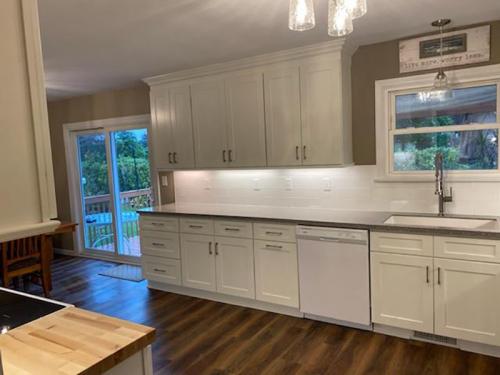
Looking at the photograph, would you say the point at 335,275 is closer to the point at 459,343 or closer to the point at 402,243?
the point at 402,243

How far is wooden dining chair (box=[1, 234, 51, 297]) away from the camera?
365 cm

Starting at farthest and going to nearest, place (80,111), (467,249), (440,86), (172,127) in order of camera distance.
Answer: (80,111)
(172,127)
(440,86)
(467,249)

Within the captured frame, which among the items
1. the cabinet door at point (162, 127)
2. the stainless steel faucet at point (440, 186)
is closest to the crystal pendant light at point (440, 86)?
the stainless steel faucet at point (440, 186)

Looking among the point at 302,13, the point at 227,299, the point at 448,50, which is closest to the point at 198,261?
the point at 227,299

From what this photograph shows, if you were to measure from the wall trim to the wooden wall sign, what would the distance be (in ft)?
10.0

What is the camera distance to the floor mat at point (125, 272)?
4627 millimetres

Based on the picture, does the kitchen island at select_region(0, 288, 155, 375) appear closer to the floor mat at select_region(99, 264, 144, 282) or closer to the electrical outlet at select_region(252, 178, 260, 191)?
the electrical outlet at select_region(252, 178, 260, 191)

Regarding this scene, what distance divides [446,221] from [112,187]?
4.23 metres

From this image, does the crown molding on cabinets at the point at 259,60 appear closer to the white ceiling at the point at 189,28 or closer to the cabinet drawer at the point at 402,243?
the white ceiling at the point at 189,28

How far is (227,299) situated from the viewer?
370 centimetres

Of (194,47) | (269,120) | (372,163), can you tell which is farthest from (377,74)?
(194,47)

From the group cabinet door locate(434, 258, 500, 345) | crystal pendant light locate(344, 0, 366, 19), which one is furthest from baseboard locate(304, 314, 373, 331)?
crystal pendant light locate(344, 0, 366, 19)

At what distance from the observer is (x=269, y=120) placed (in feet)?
11.7

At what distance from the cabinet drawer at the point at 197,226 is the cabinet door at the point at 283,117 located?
0.85 metres
